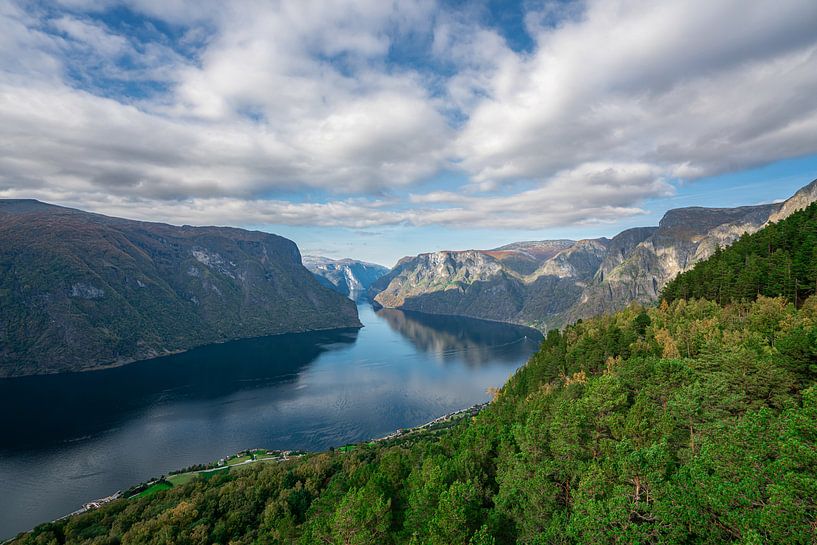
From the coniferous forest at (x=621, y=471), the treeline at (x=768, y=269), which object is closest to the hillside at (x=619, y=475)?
the coniferous forest at (x=621, y=471)

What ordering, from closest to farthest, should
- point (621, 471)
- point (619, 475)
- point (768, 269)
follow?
1. point (621, 471)
2. point (619, 475)
3. point (768, 269)

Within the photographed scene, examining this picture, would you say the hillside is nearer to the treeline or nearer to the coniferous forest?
the coniferous forest

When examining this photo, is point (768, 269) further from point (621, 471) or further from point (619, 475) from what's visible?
point (621, 471)

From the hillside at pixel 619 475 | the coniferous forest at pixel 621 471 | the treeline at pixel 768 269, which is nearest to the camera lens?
the hillside at pixel 619 475

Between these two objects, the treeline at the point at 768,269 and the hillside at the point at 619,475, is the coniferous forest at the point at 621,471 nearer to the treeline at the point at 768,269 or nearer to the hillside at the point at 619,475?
the hillside at the point at 619,475

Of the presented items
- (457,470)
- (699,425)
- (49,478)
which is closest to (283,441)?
(49,478)

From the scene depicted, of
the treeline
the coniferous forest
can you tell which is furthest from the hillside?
the treeline

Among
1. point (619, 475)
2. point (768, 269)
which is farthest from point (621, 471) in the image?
point (768, 269)
